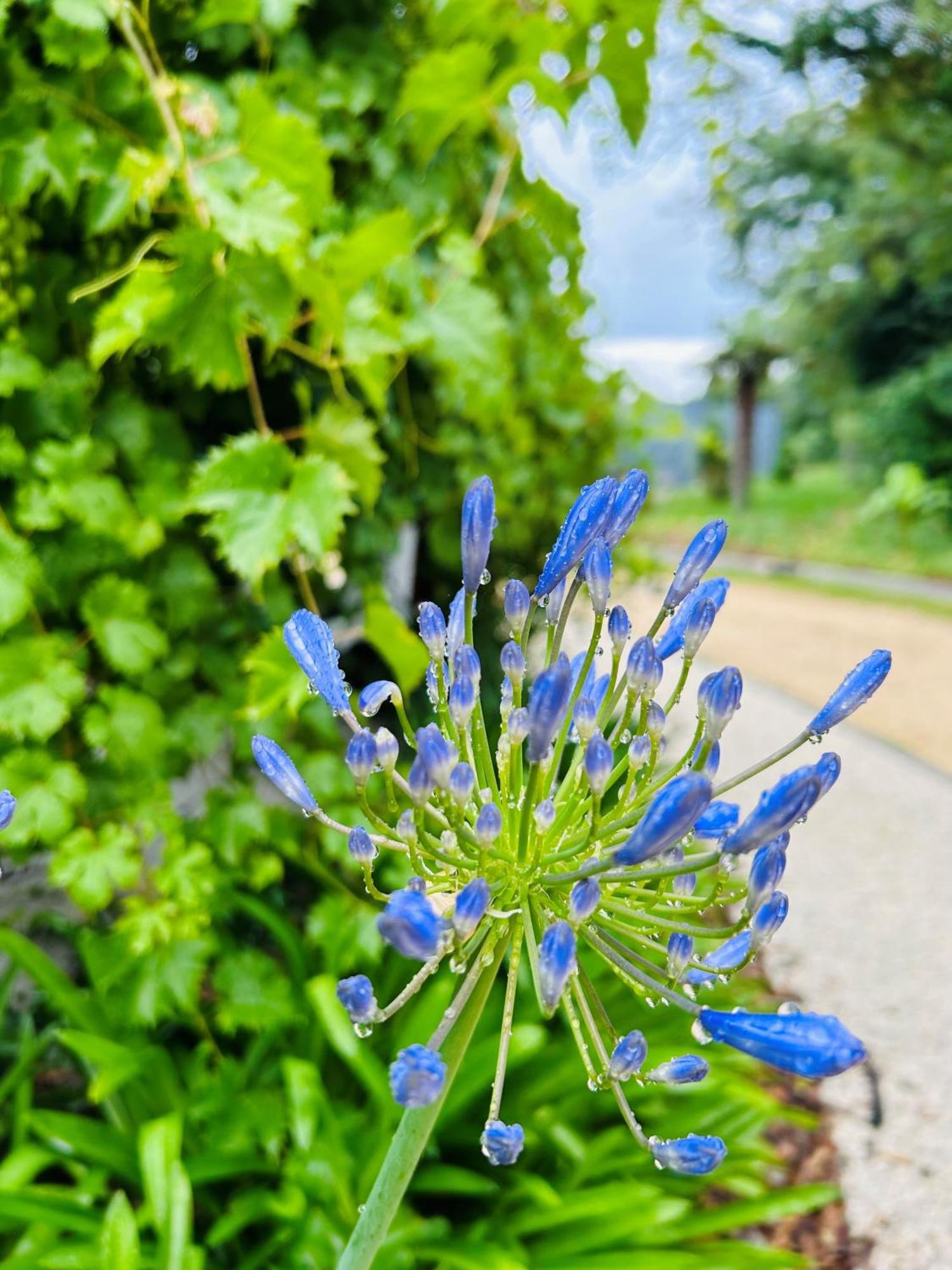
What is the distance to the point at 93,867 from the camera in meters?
1.38

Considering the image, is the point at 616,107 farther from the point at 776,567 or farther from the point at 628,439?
the point at 776,567

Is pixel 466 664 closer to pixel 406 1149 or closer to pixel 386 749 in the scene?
pixel 386 749

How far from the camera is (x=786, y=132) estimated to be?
817 centimetres

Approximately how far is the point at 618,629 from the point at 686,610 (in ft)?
0.16

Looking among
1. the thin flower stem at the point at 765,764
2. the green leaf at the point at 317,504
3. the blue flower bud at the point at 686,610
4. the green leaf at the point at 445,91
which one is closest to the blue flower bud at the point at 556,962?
the thin flower stem at the point at 765,764

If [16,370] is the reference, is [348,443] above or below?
below

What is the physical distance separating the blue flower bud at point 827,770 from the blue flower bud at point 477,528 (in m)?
0.25

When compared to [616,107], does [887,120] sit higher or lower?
lower

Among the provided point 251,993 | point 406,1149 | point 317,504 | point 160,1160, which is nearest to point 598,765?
point 406,1149

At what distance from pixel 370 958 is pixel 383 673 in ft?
2.32

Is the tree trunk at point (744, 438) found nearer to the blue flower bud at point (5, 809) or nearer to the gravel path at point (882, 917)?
the gravel path at point (882, 917)

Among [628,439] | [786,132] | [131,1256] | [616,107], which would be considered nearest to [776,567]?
[786,132]

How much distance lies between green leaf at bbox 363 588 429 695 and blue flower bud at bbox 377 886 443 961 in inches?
39.3

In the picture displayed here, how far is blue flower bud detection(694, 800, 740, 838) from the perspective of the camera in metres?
0.66
